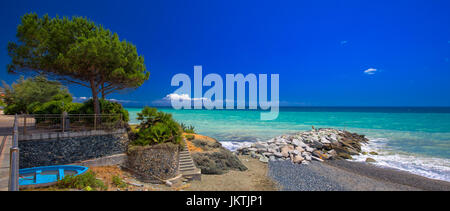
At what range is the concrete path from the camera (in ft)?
16.8

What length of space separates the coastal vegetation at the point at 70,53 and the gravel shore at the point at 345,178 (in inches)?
483

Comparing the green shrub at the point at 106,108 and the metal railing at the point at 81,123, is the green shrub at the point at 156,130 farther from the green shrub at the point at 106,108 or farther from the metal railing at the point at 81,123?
the green shrub at the point at 106,108

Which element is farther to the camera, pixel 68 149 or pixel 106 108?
pixel 106 108

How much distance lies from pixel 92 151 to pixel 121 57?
21.3ft

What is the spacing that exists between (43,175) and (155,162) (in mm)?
4554

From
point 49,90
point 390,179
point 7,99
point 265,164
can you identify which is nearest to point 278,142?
point 265,164

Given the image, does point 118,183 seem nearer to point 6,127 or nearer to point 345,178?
point 6,127

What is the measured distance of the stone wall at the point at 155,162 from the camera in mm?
10438

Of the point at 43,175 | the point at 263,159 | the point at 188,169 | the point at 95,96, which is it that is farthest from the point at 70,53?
the point at 263,159

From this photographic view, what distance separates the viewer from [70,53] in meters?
11.5
